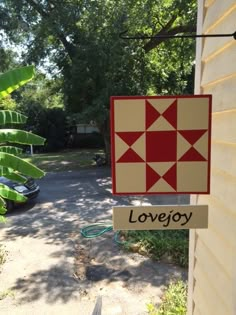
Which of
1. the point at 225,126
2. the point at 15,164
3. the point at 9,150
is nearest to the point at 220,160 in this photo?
the point at 225,126

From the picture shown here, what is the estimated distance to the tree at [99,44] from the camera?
12609mm

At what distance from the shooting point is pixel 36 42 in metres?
13.6

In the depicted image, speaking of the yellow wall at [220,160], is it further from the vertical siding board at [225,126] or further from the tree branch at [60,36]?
the tree branch at [60,36]

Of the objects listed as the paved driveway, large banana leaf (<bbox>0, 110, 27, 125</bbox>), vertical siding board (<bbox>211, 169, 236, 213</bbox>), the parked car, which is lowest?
the paved driveway

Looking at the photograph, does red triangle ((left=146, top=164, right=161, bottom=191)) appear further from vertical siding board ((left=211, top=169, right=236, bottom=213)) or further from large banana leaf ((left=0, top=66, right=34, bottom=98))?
large banana leaf ((left=0, top=66, right=34, bottom=98))

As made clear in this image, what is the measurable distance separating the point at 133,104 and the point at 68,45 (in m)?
13.0

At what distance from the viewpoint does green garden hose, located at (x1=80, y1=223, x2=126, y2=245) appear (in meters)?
7.08

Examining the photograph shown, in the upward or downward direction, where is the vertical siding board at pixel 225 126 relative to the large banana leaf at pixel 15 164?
upward

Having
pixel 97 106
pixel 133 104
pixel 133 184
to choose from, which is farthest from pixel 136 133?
Answer: pixel 97 106

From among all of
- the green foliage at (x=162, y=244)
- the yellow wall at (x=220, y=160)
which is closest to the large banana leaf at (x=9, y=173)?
the yellow wall at (x=220, y=160)

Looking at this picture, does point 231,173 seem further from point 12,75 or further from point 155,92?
point 155,92

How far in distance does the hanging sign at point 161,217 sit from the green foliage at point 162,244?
4103 mm

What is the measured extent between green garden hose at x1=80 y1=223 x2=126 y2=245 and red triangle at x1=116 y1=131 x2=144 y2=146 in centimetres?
518

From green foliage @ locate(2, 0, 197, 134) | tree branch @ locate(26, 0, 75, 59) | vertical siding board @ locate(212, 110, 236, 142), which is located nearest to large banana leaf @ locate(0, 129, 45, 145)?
vertical siding board @ locate(212, 110, 236, 142)
